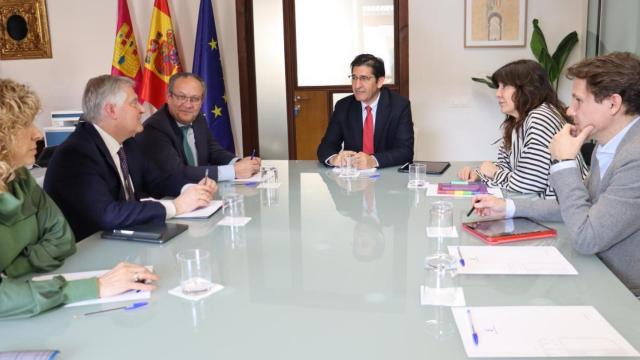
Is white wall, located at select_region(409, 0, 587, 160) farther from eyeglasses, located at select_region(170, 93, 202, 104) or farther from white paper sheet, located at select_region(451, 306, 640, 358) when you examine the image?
white paper sheet, located at select_region(451, 306, 640, 358)

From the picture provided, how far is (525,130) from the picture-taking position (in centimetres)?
248

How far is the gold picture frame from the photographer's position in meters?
5.27

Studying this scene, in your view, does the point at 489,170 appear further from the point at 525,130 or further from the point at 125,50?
the point at 125,50

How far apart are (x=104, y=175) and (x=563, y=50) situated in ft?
12.5

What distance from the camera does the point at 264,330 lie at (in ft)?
3.88

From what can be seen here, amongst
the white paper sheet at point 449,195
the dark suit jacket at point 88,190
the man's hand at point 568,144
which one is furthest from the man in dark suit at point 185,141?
the man's hand at point 568,144

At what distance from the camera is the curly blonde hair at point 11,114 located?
4.66ft

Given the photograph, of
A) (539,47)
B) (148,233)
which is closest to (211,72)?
(539,47)

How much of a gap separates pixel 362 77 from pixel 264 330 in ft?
7.99

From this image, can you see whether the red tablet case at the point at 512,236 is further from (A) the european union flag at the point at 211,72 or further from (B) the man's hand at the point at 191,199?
(A) the european union flag at the point at 211,72

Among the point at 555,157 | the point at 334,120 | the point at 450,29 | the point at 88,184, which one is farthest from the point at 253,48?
the point at 555,157

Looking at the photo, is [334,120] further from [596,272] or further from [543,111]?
[596,272]

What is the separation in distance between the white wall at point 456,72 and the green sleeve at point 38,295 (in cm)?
399

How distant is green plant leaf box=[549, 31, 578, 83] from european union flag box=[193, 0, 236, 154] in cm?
279
